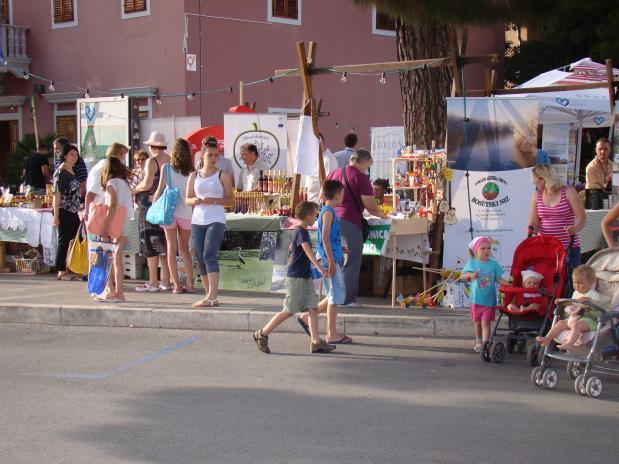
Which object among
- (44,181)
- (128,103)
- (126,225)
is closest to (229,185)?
(126,225)

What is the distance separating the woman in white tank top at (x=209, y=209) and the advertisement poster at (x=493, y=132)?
8.84 ft

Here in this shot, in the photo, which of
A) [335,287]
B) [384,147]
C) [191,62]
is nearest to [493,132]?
[335,287]

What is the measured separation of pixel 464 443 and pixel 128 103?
374 inches

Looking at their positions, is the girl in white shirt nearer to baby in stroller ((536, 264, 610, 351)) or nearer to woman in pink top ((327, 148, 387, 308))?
woman in pink top ((327, 148, 387, 308))

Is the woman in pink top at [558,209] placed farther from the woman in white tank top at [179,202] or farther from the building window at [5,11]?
the building window at [5,11]

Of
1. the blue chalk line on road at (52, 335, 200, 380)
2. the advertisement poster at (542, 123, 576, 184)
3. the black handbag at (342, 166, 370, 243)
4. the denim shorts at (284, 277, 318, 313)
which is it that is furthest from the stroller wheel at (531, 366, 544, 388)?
the advertisement poster at (542, 123, 576, 184)

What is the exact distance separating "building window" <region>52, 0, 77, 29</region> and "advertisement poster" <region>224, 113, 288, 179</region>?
12410 mm

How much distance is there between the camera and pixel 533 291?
305 inches

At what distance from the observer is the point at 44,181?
15.0 metres

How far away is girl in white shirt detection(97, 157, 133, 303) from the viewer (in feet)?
33.3

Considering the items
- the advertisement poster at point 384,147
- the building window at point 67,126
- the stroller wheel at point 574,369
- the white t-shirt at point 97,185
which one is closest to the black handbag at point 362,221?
the white t-shirt at point 97,185

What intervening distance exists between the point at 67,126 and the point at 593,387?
62.2 ft

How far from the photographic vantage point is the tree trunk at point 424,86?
12.7 metres

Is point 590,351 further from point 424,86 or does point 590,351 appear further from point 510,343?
point 424,86
